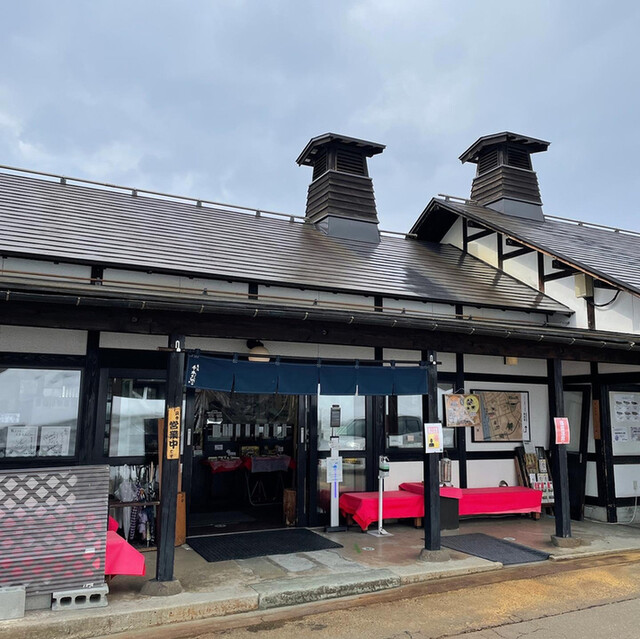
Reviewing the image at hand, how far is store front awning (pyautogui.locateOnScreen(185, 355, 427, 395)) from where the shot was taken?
20.9 ft

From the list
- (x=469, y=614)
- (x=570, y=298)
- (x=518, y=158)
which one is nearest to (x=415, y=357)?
(x=570, y=298)

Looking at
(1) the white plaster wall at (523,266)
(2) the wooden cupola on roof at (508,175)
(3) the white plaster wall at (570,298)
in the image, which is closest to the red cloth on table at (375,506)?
(3) the white plaster wall at (570,298)

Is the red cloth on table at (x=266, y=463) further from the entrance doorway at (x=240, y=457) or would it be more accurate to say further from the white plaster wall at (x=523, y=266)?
the white plaster wall at (x=523, y=266)

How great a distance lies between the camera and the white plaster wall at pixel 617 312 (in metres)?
9.73

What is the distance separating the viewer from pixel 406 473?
9.27 m

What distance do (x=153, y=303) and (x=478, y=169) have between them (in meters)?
11.9

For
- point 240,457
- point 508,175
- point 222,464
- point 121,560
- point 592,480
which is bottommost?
point 121,560

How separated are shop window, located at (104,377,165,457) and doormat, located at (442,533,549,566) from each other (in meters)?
4.30

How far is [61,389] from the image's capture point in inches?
283

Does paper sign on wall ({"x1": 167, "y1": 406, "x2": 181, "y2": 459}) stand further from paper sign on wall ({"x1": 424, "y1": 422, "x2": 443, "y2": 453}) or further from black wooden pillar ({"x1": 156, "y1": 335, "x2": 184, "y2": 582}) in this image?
paper sign on wall ({"x1": 424, "y1": 422, "x2": 443, "y2": 453})

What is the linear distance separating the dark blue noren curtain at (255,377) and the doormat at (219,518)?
3353mm

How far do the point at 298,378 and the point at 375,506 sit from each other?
2.80 meters

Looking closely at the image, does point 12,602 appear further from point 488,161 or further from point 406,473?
point 488,161

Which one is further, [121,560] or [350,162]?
[350,162]
